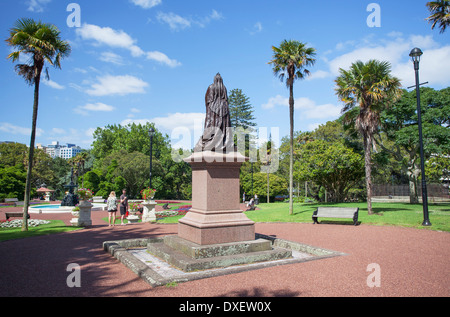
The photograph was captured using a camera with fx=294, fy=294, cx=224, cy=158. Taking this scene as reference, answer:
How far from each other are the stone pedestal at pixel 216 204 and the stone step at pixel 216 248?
7.0 inches

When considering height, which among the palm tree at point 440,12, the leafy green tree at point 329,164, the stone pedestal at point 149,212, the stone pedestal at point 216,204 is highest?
the palm tree at point 440,12

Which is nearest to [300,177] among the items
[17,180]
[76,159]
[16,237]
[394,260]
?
[394,260]

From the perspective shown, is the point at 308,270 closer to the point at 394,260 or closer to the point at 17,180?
the point at 394,260

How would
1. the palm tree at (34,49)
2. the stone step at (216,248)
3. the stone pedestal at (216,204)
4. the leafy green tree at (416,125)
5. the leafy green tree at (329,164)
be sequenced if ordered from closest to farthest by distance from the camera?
the stone step at (216,248)
the stone pedestal at (216,204)
the palm tree at (34,49)
the leafy green tree at (416,125)
the leafy green tree at (329,164)

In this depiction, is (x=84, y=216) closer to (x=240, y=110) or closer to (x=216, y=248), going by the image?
(x=216, y=248)

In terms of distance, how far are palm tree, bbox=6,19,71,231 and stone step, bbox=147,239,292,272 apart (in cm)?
846

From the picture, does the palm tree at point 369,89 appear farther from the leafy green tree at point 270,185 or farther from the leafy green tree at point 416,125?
the leafy green tree at point 270,185

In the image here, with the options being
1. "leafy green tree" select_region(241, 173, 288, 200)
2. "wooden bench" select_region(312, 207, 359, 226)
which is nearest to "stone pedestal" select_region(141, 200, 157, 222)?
"wooden bench" select_region(312, 207, 359, 226)

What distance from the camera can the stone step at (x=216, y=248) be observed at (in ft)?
19.6

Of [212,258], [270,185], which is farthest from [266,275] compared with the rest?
[270,185]

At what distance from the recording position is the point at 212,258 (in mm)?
5934

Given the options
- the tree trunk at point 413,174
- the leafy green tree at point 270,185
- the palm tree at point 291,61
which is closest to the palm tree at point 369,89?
the palm tree at point 291,61

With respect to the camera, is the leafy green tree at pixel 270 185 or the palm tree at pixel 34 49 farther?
the leafy green tree at pixel 270 185

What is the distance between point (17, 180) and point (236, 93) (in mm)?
33815
